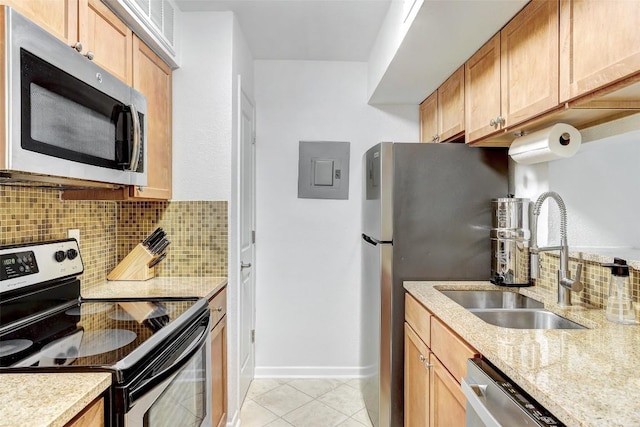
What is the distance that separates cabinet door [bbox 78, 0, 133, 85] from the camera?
1398 millimetres

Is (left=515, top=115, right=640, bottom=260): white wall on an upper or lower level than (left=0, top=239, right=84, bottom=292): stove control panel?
upper

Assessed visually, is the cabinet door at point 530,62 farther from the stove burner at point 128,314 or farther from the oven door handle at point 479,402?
the stove burner at point 128,314

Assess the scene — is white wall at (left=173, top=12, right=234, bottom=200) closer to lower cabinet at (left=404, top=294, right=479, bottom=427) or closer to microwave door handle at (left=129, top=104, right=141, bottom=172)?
microwave door handle at (left=129, top=104, right=141, bottom=172)

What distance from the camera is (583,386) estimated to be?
0.90 meters

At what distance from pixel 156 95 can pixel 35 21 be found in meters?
0.86

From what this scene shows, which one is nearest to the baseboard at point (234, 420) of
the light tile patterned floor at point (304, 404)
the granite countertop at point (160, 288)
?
the light tile patterned floor at point (304, 404)

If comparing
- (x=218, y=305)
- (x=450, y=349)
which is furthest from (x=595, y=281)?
(x=218, y=305)

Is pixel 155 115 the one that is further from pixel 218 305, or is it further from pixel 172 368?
pixel 172 368

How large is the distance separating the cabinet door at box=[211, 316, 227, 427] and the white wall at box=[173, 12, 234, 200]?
2.34ft

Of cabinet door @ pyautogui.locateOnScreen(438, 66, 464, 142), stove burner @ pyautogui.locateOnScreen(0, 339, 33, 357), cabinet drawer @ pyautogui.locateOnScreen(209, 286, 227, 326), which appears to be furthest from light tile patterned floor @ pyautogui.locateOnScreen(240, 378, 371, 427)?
cabinet door @ pyautogui.locateOnScreen(438, 66, 464, 142)

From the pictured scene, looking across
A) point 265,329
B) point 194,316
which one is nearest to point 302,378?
point 265,329

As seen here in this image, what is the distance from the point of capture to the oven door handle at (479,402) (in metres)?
1.04

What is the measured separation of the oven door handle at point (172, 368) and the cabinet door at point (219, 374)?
27 centimetres

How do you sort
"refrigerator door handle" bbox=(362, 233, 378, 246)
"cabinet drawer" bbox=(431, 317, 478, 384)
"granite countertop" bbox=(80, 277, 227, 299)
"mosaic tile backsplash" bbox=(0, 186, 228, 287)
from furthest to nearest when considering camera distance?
1. "refrigerator door handle" bbox=(362, 233, 378, 246)
2. "mosaic tile backsplash" bbox=(0, 186, 228, 287)
3. "granite countertop" bbox=(80, 277, 227, 299)
4. "cabinet drawer" bbox=(431, 317, 478, 384)
